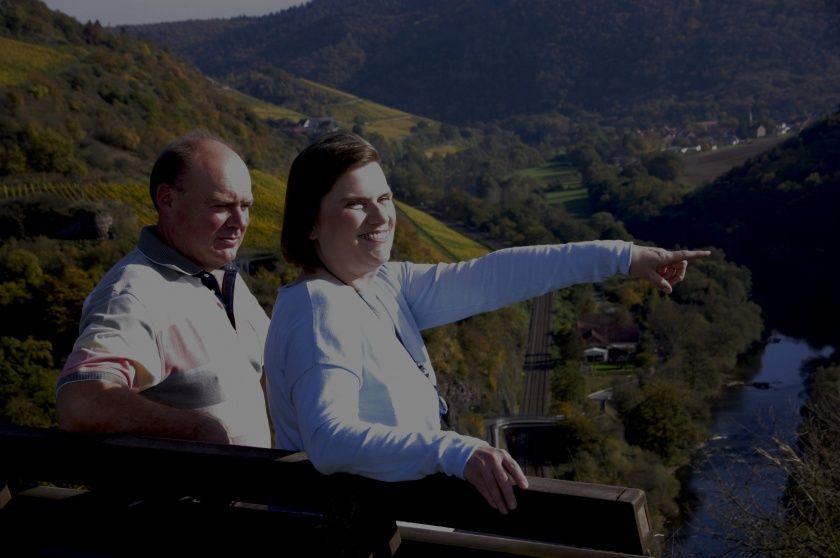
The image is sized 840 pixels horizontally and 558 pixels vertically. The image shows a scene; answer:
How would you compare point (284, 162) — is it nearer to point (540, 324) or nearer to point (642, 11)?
point (540, 324)

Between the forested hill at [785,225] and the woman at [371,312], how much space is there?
1160 inches

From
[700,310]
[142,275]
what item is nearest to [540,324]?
[700,310]

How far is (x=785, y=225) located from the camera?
36.1 metres

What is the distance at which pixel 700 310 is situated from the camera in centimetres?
2816

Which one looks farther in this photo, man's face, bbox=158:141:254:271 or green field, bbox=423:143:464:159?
green field, bbox=423:143:464:159

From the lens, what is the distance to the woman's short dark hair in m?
1.51

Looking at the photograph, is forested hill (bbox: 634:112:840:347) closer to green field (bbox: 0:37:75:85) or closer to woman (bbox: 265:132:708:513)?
green field (bbox: 0:37:75:85)

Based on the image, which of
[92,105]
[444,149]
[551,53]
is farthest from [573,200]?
[551,53]

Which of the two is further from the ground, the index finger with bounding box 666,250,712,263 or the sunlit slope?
the index finger with bounding box 666,250,712,263

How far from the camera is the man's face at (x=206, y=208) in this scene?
1.92 m

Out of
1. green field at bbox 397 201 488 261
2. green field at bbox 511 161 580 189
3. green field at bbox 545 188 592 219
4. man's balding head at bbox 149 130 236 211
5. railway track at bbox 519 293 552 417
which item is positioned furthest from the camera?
green field at bbox 511 161 580 189

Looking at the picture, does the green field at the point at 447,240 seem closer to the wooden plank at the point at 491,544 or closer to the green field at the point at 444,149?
the wooden plank at the point at 491,544

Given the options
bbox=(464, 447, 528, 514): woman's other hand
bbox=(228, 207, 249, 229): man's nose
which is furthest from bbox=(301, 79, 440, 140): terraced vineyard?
bbox=(464, 447, 528, 514): woman's other hand

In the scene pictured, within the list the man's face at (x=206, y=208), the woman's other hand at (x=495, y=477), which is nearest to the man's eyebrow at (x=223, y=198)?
the man's face at (x=206, y=208)
